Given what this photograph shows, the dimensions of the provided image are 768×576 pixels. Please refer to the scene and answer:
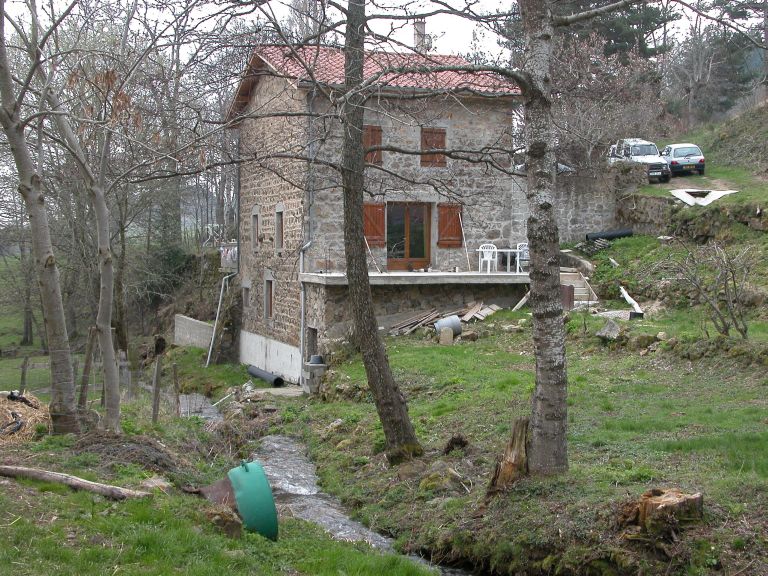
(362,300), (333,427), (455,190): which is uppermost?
(455,190)

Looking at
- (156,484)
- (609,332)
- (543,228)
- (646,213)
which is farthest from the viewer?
(646,213)

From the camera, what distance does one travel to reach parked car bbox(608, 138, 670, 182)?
29.5 m

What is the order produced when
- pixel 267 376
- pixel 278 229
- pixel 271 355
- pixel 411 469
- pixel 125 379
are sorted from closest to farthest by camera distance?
pixel 411 469, pixel 125 379, pixel 267 376, pixel 278 229, pixel 271 355

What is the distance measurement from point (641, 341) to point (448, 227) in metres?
9.47

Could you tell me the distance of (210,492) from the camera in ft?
24.8

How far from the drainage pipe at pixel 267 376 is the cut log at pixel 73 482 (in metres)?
15.9

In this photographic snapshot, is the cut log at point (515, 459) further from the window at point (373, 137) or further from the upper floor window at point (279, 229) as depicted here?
the upper floor window at point (279, 229)

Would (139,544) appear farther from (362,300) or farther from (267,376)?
(267,376)

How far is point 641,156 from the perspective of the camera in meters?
31.1

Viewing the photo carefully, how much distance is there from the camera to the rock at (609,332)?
16370 millimetres

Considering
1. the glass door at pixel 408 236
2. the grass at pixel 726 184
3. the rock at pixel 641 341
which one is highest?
the grass at pixel 726 184

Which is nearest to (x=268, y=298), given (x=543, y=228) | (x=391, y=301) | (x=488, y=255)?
(x=391, y=301)

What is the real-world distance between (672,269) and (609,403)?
143 inches

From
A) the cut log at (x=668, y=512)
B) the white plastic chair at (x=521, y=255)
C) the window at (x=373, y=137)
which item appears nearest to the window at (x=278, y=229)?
the window at (x=373, y=137)
